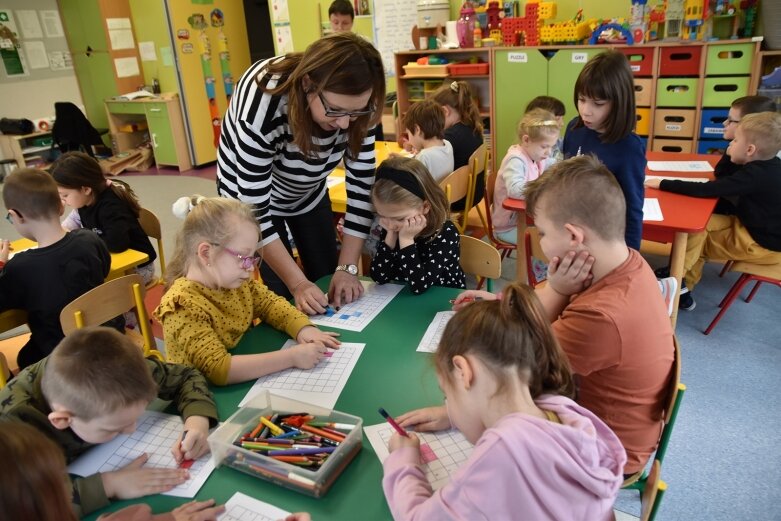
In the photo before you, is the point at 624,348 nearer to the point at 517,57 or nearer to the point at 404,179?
the point at 404,179

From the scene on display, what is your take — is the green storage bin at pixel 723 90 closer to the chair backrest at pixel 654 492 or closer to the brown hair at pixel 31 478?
the chair backrest at pixel 654 492

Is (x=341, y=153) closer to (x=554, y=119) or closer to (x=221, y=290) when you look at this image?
(x=221, y=290)

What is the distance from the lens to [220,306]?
152 cm

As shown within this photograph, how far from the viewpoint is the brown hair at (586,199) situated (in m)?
1.33

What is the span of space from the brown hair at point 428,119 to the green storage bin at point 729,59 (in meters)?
2.15

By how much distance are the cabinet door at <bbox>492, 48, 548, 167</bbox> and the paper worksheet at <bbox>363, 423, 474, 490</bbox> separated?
409 centimetres

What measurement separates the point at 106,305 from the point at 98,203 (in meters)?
1.13

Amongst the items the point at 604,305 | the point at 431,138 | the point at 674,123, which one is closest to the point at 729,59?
the point at 674,123

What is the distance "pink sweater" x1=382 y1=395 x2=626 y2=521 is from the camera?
84 centimetres

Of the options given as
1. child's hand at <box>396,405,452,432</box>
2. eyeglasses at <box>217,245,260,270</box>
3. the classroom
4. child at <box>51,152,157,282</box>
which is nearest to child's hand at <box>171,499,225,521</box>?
the classroom

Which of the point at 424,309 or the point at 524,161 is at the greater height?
the point at 524,161

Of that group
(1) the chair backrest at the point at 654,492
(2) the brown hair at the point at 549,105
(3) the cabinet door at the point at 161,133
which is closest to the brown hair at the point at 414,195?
(1) the chair backrest at the point at 654,492

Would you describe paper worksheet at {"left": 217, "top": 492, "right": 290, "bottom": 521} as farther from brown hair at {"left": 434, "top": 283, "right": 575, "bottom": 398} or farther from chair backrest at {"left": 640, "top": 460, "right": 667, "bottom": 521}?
chair backrest at {"left": 640, "top": 460, "right": 667, "bottom": 521}

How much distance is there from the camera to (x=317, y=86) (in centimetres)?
146
